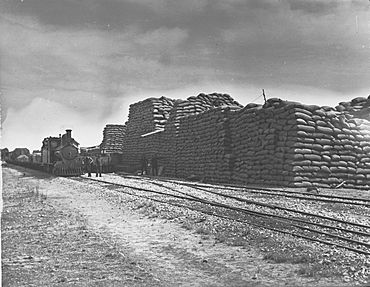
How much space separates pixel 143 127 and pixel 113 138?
9.13 metres

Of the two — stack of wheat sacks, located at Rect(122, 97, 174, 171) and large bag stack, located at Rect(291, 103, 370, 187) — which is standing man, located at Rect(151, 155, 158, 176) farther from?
large bag stack, located at Rect(291, 103, 370, 187)

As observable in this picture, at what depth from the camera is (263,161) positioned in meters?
15.0

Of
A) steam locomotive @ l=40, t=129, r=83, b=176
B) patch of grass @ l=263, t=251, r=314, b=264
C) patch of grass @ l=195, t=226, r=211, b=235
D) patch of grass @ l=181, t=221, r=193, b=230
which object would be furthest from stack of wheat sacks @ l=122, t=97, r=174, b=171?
patch of grass @ l=263, t=251, r=314, b=264

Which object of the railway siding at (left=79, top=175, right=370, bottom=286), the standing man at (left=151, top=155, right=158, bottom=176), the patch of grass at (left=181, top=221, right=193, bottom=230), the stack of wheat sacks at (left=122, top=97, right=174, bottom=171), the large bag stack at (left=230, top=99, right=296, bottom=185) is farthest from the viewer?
the stack of wheat sacks at (left=122, top=97, right=174, bottom=171)

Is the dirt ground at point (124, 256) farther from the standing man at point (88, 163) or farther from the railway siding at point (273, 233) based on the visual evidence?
the standing man at point (88, 163)

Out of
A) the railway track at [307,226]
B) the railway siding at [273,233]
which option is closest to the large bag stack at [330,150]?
Result: the railway siding at [273,233]

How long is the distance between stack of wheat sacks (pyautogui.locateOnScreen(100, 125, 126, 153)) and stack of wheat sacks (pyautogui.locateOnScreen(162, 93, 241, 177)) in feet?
47.6

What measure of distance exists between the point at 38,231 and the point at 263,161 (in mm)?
10035

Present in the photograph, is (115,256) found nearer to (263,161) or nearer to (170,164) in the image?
(263,161)

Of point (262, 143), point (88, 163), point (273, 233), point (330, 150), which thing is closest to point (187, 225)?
point (273, 233)

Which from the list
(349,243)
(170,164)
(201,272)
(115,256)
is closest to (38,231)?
(115,256)

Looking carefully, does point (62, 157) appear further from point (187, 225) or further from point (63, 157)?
point (187, 225)

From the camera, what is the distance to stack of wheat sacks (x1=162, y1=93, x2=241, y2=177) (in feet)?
64.8

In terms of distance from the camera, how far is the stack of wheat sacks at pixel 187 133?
64.8 feet
